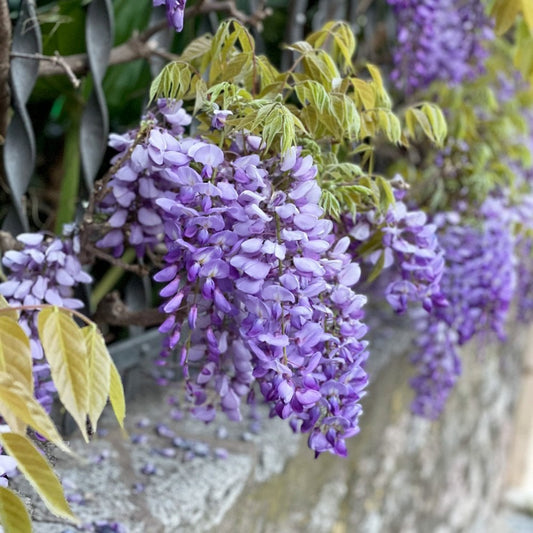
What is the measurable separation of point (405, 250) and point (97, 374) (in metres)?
0.43

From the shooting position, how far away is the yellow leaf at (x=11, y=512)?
556mm

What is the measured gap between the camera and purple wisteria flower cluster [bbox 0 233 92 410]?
88 centimetres

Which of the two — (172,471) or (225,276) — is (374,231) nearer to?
(225,276)

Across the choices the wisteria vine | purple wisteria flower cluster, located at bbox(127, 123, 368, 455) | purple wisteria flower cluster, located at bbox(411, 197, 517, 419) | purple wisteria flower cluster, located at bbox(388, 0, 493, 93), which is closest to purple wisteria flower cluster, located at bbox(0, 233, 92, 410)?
the wisteria vine

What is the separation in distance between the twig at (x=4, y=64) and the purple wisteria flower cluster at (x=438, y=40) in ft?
2.43

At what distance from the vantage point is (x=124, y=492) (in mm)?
1103

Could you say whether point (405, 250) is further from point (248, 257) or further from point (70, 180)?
point (70, 180)

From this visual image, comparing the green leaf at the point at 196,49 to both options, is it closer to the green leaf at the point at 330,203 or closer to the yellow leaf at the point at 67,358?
the green leaf at the point at 330,203

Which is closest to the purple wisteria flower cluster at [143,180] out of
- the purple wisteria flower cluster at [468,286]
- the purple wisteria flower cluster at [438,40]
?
the purple wisteria flower cluster at [468,286]

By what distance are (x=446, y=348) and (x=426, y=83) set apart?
0.57 m

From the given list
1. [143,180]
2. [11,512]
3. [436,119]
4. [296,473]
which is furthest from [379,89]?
[296,473]

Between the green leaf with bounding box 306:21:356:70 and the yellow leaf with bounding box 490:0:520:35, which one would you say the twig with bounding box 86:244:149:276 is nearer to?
the green leaf with bounding box 306:21:356:70

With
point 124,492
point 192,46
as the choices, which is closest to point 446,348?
point 124,492

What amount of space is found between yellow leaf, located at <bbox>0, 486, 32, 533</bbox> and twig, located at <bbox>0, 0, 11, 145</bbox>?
0.61 m
